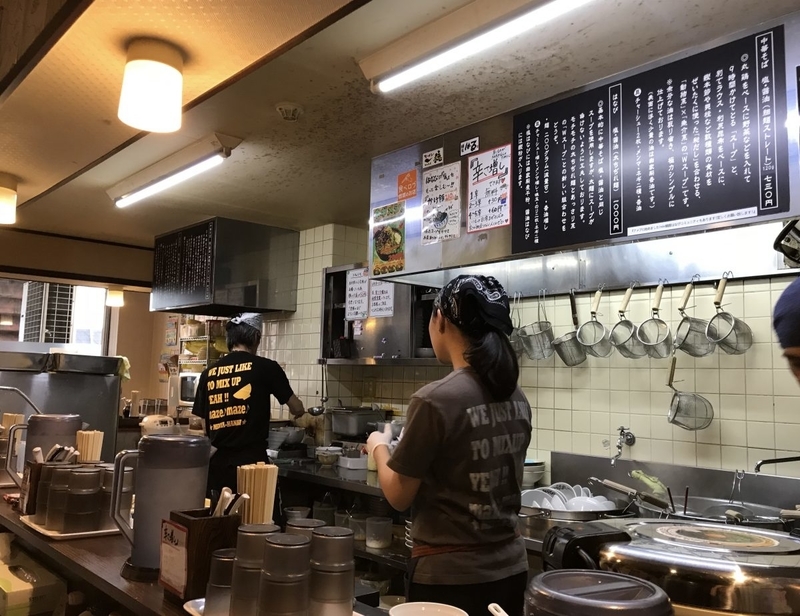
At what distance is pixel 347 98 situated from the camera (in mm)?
2965

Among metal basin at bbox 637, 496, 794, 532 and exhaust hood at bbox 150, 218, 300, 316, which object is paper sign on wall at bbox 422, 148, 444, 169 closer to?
metal basin at bbox 637, 496, 794, 532

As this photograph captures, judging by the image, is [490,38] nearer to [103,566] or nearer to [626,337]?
[626,337]

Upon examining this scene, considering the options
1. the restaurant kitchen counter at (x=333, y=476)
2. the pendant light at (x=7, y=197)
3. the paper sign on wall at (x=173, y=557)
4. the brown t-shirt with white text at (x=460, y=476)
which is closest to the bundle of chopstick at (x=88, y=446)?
the paper sign on wall at (x=173, y=557)

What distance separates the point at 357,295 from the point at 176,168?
164 cm

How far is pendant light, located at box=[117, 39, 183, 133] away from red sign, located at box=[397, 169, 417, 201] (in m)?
1.44

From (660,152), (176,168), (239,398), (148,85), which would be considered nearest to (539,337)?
(660,152)

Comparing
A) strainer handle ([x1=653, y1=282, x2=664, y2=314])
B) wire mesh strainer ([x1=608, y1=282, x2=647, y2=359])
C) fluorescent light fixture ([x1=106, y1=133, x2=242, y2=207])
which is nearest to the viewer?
strainer handle ([x1=653, y1=282, x2=664, y2=314])

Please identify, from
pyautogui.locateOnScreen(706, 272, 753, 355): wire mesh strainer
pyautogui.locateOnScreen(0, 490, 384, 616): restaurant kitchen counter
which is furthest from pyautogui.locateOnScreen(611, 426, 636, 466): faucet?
pyautogui.locateOnScreen(0, 490, 384, 616): restaurant kitchen counter

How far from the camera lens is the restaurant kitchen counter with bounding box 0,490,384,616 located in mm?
1371

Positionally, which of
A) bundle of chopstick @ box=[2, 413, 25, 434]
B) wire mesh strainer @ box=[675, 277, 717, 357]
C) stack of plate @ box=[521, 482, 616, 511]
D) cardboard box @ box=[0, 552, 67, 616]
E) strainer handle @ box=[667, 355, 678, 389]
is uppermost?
wire mesh strainer @ box=[675, 277, 717, 357]

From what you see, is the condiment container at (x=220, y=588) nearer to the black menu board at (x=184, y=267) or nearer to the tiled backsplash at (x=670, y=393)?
the tiled backsplash at (x=670, y=393)

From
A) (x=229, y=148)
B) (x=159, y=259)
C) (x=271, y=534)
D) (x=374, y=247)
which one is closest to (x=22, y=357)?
(x=159, y=259)

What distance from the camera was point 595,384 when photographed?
3.40 m

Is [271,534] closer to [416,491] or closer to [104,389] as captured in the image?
[416,491]
